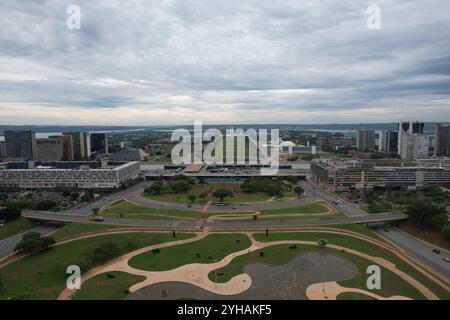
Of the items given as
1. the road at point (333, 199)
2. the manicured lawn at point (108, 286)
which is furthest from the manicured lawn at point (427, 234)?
the manicured lawn at point (108, 286)

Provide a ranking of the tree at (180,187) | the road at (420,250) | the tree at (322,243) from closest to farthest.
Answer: the road at (420,250) → the tree at (322,243) → the tree at (180,187)

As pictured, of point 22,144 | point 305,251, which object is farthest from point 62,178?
point 305,251

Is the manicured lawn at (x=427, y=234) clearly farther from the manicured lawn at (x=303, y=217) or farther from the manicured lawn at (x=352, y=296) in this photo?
the manicured lawn at (x=352, y=296)

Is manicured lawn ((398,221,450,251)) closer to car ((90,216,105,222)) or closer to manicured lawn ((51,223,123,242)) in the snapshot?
manicured lawn ((51,223,123,242))

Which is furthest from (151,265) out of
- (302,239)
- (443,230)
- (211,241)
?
(443,230)
